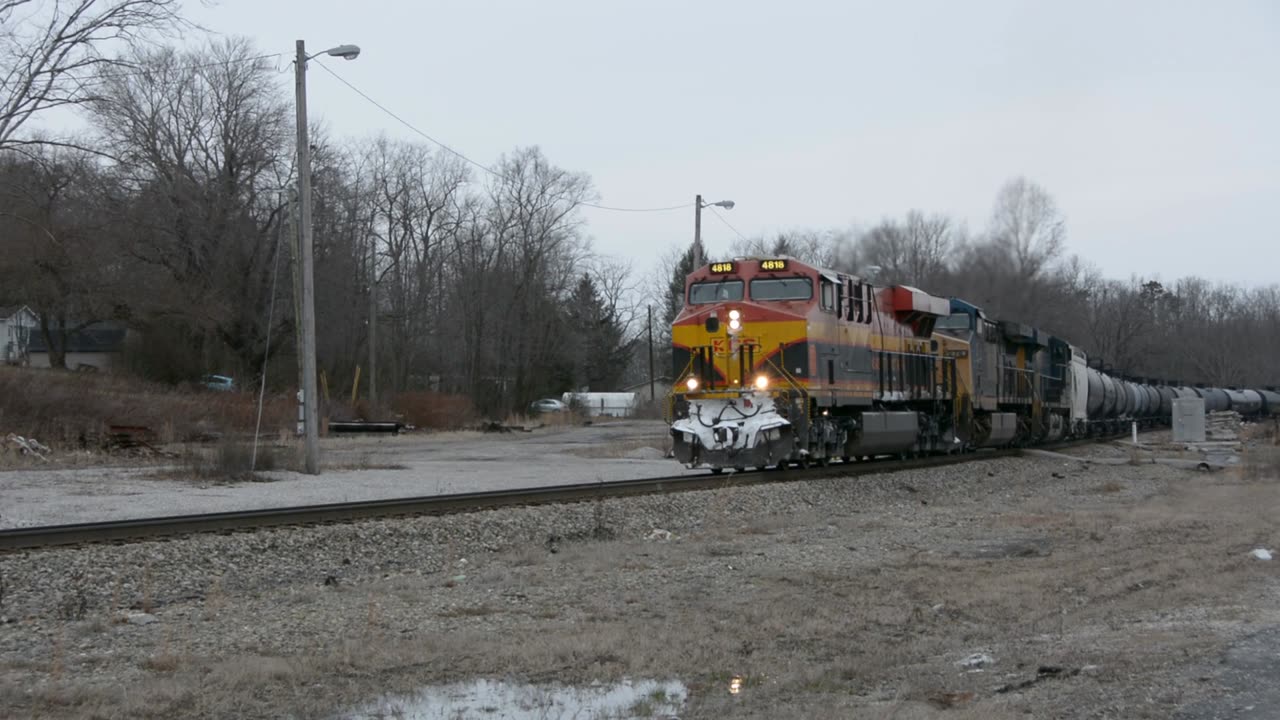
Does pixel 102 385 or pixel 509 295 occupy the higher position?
pixel 509 295

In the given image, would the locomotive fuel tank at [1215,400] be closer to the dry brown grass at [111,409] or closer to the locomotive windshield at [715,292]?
the dry brown grass at [111,409]

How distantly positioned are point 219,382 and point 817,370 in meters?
37.1

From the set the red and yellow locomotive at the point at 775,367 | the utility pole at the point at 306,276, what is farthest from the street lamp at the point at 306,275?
the red and yellow locomotive at the point at 775,367

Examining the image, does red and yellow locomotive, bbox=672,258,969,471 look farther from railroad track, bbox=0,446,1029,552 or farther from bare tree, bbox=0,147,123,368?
bare tree, bbox=0,147,123,368

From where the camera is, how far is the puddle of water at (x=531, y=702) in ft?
19.4

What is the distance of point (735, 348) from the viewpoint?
18.7m

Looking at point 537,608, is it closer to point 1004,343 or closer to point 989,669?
point 989,669

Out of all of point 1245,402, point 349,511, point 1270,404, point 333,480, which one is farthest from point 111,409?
point 1270,404

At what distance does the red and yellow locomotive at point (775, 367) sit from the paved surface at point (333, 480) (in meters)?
2.24

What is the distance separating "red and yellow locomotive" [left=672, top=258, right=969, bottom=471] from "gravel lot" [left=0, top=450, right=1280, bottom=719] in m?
4.05

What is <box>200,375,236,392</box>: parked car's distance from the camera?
47.0 metres

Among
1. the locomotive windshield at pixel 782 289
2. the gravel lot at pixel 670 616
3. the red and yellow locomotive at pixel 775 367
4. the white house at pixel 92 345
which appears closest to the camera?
the gravel lot at pixel 670 616

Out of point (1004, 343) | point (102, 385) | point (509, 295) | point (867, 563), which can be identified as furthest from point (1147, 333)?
point (867, 563)

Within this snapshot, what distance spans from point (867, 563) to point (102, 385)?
32955 millimetres
